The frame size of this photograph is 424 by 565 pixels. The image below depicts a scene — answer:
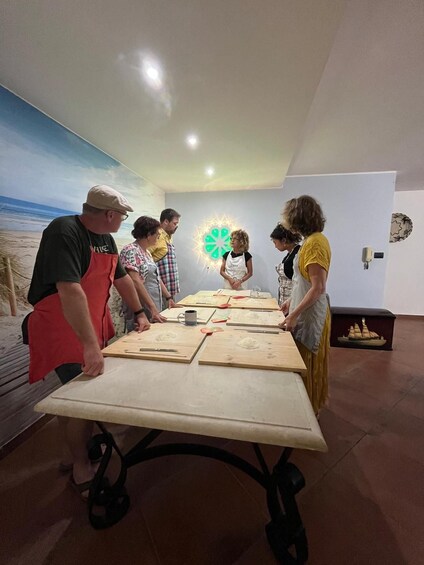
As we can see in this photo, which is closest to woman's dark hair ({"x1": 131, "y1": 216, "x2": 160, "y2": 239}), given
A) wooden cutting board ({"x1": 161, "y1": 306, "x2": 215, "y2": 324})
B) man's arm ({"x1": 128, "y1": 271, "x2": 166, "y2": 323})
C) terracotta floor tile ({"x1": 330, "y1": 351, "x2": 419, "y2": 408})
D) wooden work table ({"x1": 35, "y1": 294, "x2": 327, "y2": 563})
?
man's arm ({"x1": 128, "y1": 271, "x2": 166, "y2": 323})

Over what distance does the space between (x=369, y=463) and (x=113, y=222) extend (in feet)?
7.13

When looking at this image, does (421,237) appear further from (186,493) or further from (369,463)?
(186,493)

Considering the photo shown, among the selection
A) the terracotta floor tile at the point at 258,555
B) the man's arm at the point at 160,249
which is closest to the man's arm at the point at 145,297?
the man's arm at the point at 160,249

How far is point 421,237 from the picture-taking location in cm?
452

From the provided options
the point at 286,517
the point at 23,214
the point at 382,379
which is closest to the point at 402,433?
the point at 382,379

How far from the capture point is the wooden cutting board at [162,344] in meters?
1.02

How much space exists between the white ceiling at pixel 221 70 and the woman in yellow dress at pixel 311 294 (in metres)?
0.80

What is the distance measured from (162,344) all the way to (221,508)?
926 mm

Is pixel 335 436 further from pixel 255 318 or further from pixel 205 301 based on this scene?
pixel 205 301

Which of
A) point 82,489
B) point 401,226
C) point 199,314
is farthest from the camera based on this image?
point 401,226

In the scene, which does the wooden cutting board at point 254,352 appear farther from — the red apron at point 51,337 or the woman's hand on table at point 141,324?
the red apron at point 51,337

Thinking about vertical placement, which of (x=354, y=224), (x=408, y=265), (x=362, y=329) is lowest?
(x=362, y=329)

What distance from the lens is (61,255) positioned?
37.4 inches

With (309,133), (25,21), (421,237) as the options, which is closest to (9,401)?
(25,21)
